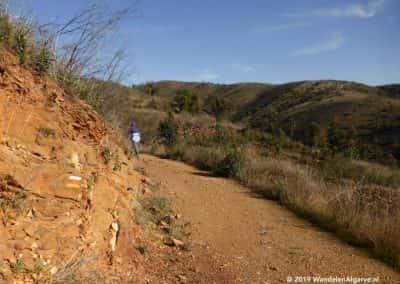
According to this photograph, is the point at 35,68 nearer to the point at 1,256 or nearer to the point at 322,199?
the point at 1,256

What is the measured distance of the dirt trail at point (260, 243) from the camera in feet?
15.9

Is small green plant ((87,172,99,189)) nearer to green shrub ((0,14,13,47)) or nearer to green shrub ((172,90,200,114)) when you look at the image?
green shrub ((0,14,13,47))

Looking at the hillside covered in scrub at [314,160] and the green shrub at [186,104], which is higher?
the green shrub at [186,104]

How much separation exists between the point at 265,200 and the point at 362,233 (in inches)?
112

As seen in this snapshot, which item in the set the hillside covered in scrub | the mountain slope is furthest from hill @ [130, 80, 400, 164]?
the mountain slope

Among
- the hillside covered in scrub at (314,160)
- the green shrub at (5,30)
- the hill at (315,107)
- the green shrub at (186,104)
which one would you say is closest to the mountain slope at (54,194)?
the green shrub at (5,30)

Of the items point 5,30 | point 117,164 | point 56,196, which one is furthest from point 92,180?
point 5,30

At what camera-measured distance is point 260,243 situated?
19.1 feet

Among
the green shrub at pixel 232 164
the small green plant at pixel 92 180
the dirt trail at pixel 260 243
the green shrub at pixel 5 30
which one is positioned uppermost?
the green shrub at pixel 5 30

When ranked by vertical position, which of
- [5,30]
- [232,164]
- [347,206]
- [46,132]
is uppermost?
[5,30]

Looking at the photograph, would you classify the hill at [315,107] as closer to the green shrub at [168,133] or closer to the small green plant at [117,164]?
the green shrub at [168,133]

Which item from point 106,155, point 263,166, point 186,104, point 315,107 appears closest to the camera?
point 106,155

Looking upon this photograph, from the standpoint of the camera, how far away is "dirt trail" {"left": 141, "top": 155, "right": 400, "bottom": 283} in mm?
4836

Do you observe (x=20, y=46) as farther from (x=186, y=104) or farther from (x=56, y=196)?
(x=186, y=104)
